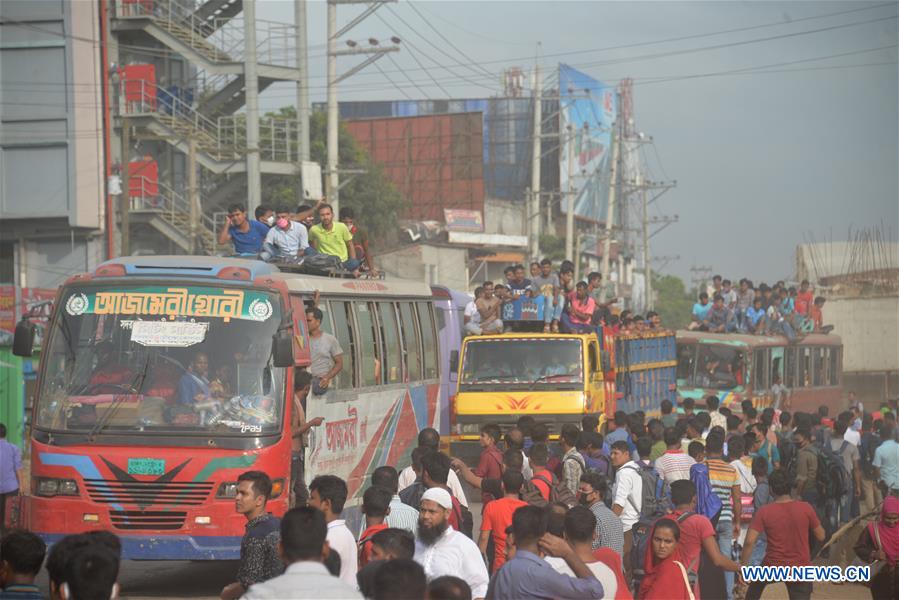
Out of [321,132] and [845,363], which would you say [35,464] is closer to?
[845,363]

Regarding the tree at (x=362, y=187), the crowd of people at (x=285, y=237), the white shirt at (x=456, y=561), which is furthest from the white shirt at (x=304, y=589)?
the tree at (x=362, y=187)

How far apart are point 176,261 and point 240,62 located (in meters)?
29.3

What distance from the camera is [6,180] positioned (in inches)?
1587

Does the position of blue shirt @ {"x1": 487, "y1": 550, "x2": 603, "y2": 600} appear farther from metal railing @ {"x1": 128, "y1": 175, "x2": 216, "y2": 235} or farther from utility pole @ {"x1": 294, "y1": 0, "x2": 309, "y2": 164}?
metal railing @ {"x1": 128, "y1": 175, "x2": 216, "y2": 235}

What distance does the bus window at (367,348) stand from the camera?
50.4 ft

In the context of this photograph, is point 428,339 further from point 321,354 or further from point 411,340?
point 321,354

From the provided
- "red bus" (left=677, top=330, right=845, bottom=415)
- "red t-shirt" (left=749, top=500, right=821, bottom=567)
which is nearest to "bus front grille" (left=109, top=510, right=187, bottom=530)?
"red t-shirt" (left=749, top=500, right=821, bottom=567)

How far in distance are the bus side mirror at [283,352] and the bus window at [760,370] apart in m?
20.0

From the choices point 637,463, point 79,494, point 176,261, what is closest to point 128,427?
point 79,494

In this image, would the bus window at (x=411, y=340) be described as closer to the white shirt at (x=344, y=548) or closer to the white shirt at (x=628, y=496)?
the white shirt at (x=628, y=496)

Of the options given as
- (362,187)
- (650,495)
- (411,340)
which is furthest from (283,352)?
(362,187)

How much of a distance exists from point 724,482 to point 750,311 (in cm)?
2029

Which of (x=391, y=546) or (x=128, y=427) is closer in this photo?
(x=391, y=546)

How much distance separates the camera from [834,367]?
37.2 m
